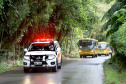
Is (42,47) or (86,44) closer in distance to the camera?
(42,47)

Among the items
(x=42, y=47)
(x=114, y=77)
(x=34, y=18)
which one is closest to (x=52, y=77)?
(x=114, y=77)

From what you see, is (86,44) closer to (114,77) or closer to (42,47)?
(42,47)

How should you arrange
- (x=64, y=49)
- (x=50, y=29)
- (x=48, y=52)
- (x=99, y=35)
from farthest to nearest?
(x=99, y=35) < (x=64, y=49) < (x=50, y=29) < (x=48, y=52)

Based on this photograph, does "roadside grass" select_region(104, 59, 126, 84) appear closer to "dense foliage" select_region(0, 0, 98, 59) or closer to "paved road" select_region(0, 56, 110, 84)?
"paved road" select_region(0, 56, 110, 84)

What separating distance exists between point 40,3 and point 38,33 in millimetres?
6041

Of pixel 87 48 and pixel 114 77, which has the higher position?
pixel 87 48

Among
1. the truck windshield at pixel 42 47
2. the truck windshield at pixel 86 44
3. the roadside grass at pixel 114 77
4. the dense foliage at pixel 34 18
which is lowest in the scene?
the roadside grass at pixel 114 77

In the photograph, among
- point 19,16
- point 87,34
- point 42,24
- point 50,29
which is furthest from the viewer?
point 87,34

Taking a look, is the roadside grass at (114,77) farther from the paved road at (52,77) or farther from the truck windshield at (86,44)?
the truck windshield at (86,44)

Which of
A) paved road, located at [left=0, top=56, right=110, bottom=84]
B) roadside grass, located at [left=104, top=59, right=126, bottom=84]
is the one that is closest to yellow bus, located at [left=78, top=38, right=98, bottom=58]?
paved road, located at [left=0, top=56, right=110, bottom=84]

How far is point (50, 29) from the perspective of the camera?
109ft

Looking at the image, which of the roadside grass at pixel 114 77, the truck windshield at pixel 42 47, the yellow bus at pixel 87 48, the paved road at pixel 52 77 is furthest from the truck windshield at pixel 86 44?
the roadside grass at pixel 114 77

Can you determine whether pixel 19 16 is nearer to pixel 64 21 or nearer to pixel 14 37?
pixel 14 37

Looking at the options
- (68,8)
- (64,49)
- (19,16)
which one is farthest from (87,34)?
(19,16)
